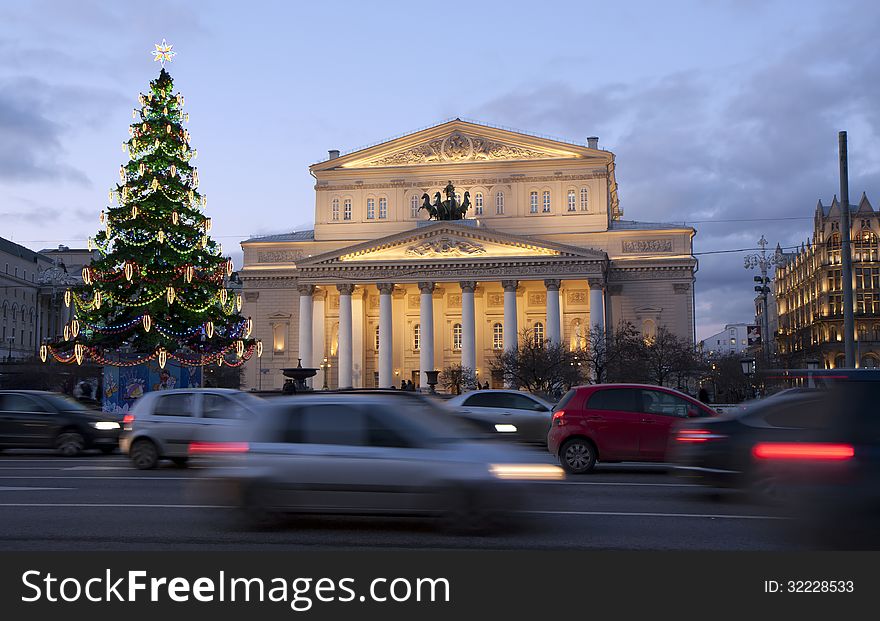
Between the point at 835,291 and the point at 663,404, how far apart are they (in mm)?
84854

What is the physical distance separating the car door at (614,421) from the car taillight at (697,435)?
13.4 feet

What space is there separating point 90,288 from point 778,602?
3557 centimetres

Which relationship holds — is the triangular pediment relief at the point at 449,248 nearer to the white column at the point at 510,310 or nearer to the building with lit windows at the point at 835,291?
the white column at the point at 510,310

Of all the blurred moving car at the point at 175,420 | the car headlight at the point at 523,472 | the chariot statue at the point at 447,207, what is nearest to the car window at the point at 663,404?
the car headlight at the point at 523,472

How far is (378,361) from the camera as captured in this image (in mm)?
67125

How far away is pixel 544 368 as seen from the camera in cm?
5016

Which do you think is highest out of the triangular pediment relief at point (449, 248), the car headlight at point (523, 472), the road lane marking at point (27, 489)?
the triangular pediment relief at point (449, 248)

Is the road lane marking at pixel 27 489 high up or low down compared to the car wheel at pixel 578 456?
down

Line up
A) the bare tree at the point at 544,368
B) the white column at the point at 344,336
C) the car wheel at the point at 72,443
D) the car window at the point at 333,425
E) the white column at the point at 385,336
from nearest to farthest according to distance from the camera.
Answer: the car window at the point at 333,425
the car wheel at the point at 72,443
the bare tree at the point at 544,368
the white column at the point at 385,336
the white column at the point at 344,336

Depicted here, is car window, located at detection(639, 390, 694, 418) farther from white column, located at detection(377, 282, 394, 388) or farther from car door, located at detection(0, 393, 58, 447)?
white column, located at detection(377, 282, 394, 388)

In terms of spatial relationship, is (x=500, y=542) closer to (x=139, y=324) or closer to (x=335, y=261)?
(x=139, y=324)

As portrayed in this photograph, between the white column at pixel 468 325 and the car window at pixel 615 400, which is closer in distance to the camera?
the car window at pixel 615 400

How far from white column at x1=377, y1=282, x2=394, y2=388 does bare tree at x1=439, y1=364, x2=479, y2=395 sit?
3.88 metres

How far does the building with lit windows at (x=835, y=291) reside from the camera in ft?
295
